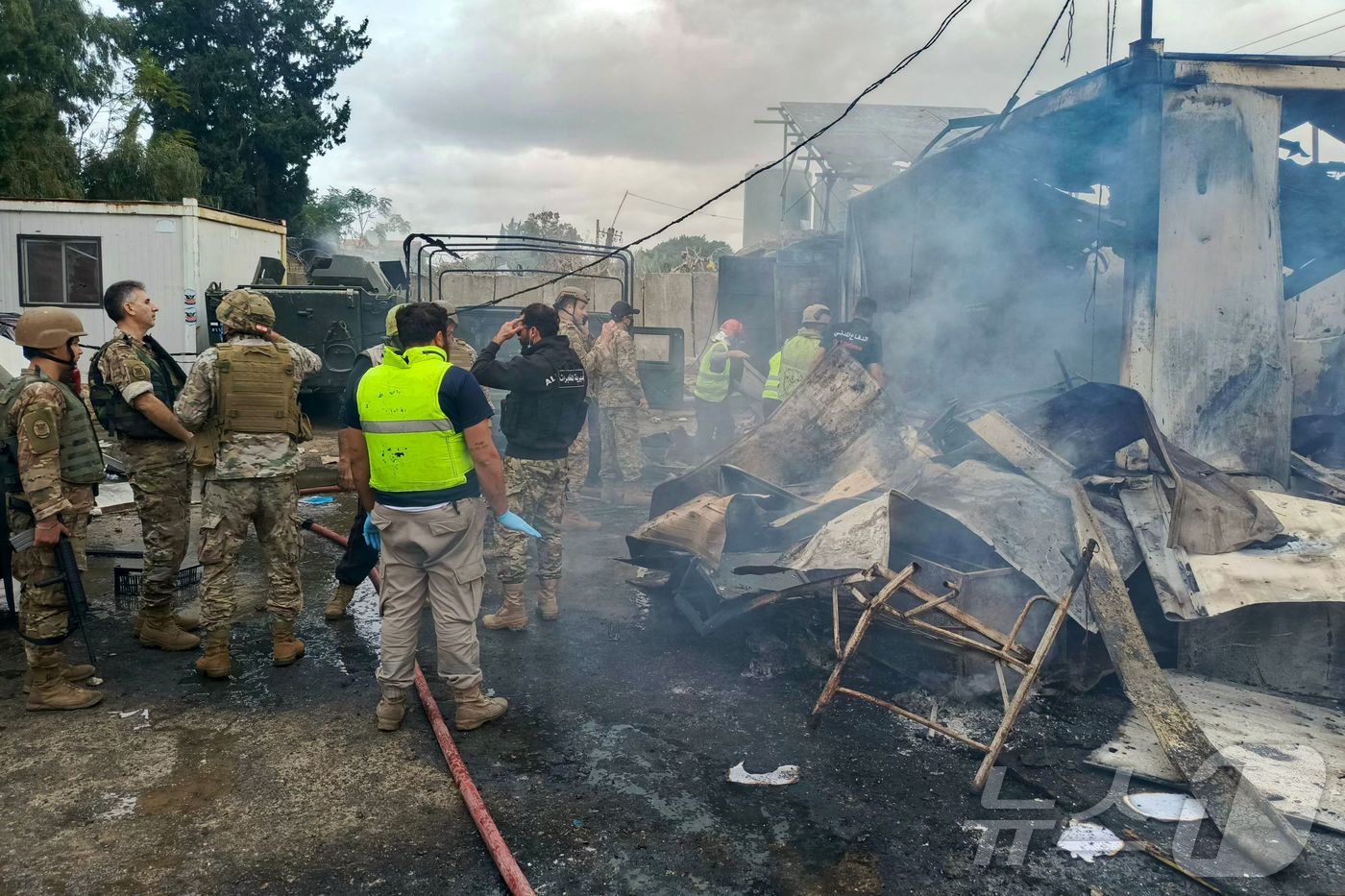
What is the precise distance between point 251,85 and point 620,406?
58.3 feet

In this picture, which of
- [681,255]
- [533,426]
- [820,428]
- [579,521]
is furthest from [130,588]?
[681,255]

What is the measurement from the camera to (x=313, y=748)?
346 centimetres

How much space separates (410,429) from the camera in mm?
3414

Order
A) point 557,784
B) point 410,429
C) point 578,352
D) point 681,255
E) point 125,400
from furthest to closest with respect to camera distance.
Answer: point 681,255 → point 578,352 → point 125,400 → point 410,429 → point 557,784

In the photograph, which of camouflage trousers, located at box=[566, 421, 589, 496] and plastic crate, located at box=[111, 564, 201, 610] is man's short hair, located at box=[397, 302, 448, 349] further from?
camouflage trousers, located at box=[566, 421, 589, 496]

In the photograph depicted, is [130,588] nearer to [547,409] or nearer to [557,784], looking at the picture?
[547,409]

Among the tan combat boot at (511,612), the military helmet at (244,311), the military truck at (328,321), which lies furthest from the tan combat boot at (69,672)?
the military truck at (328,321)

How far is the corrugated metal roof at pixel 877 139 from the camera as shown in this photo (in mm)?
14711

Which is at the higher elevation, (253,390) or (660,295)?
(660,295)

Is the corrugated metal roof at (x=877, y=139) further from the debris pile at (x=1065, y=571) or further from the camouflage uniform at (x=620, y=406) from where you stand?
the debris pile at (x=1065, y=571)

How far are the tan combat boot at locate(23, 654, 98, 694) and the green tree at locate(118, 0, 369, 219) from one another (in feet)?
62.5

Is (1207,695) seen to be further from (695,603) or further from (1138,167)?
(1138,167)

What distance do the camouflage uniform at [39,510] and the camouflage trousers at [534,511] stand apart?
2004 mm

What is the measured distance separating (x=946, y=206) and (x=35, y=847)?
31.2 feet
